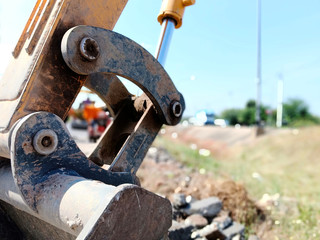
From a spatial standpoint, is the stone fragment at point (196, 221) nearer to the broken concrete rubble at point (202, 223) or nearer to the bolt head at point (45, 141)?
the broken concrete rubble at point (202, 223)

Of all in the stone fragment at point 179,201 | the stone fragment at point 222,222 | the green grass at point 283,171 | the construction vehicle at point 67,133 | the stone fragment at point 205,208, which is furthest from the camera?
the green grass at point 283,171

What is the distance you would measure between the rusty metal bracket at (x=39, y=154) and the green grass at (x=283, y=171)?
2455mm

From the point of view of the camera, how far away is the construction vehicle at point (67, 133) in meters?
1.12

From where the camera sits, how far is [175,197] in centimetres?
327

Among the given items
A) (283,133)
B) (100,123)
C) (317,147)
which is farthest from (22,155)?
(283,133)

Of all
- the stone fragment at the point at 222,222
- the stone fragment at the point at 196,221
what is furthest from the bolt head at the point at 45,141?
the stone fragment at the point at 222,222

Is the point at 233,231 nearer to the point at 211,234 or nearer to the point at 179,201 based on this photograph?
the point at 211,234

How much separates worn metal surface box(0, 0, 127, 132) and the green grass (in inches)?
101

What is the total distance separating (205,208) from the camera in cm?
309

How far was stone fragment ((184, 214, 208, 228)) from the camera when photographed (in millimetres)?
2839

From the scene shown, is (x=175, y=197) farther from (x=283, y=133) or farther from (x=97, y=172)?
(x=283, y=133)

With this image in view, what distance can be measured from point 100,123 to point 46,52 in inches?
422

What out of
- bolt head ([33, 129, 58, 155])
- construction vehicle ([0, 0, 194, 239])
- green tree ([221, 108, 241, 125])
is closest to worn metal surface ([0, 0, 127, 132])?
construction vehicle ([0, 0, 194, 239])

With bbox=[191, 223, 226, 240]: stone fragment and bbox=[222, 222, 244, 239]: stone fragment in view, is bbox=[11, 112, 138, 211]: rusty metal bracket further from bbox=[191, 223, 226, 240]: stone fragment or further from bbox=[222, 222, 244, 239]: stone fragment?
bbox=[222, 222, 244, 239]: stone fragment
